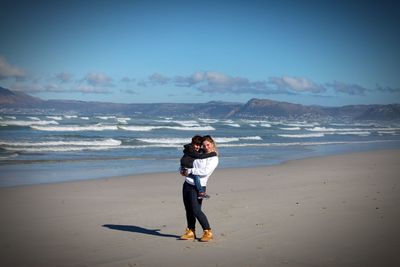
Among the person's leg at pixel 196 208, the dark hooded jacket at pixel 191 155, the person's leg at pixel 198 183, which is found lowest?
the person's leg at pixel 196 208

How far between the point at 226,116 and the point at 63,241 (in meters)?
111

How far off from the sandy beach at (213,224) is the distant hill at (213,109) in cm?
9413

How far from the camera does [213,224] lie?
790 centimetres

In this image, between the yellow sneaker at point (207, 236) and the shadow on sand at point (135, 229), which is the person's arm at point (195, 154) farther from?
the shadow on sand at point (135, 229)

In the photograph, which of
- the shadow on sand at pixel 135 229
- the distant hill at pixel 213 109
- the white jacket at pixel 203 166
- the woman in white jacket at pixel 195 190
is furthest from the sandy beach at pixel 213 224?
the distant hill at pixel 213 109

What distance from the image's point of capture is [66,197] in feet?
35.7

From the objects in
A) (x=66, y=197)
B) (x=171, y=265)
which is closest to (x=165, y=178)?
(x=66, y=197)

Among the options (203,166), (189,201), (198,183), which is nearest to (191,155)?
(203,166)

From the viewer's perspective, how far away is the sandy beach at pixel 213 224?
5.93 m

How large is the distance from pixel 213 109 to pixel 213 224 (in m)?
117

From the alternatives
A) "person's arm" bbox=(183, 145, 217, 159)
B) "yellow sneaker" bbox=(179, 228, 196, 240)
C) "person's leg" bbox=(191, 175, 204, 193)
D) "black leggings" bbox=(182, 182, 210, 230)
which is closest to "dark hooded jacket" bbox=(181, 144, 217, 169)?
"person's arm" bbox=(183, 145, 217, 159)

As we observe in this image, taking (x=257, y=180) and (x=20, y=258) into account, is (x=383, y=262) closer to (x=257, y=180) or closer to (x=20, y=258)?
(x=20, y=258)

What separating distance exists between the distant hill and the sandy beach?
9413 cm

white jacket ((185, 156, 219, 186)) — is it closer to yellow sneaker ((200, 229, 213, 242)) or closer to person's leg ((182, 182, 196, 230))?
person's leg ((182, 182, 196, 230))
